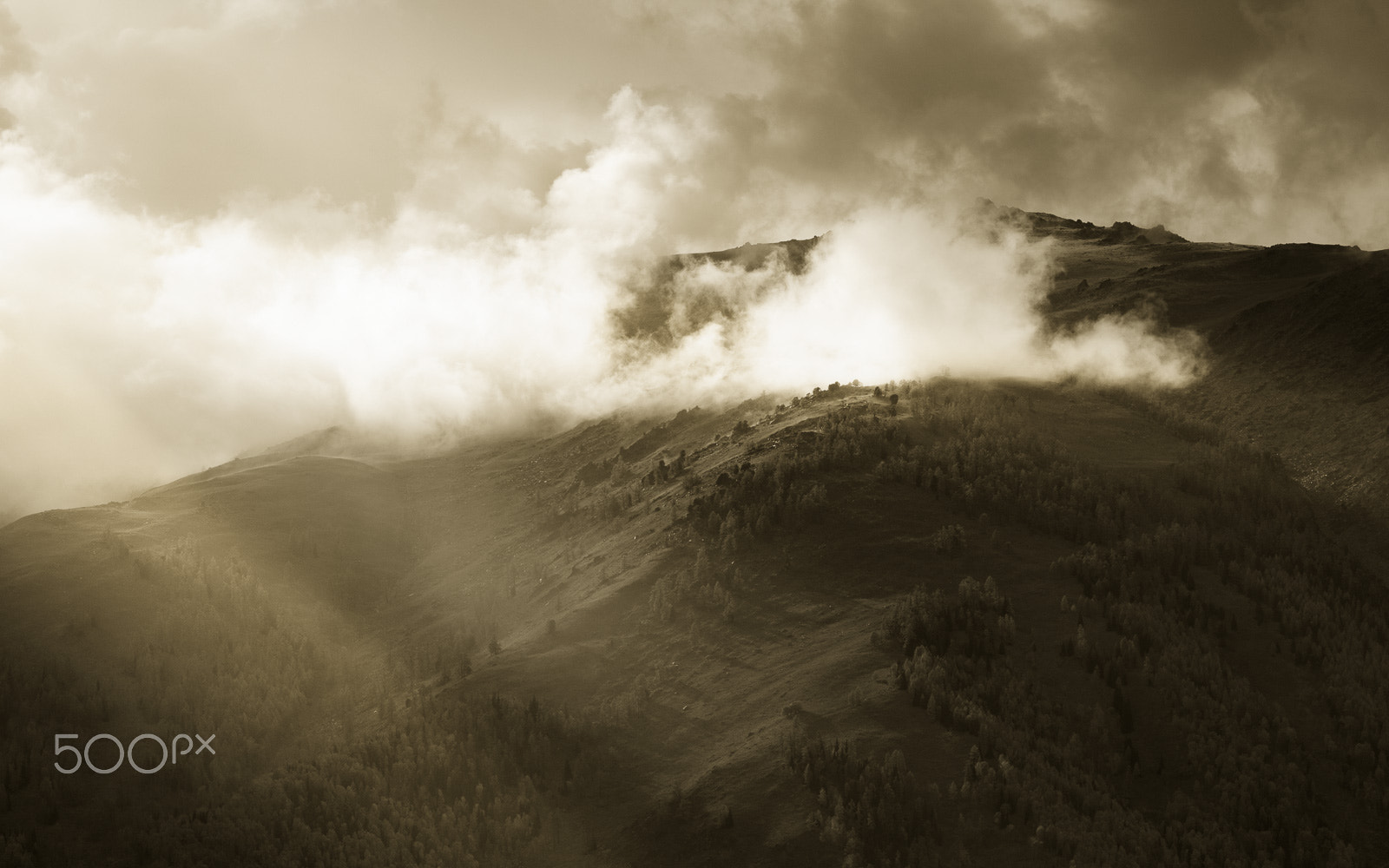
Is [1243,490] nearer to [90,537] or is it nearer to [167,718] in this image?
[167,718]

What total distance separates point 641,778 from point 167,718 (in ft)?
82.4

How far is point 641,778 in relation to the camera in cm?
4116

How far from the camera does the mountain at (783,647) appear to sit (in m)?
38.3

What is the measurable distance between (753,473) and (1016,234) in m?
96.5

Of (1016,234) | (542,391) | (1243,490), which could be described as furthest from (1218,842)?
(1016,234)

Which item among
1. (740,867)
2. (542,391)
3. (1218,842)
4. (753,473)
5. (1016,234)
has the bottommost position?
(1218,842)

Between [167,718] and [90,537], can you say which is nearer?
[167,718]

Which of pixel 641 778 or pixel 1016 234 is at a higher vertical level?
pixel 1016 234

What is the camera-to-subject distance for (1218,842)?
121ft

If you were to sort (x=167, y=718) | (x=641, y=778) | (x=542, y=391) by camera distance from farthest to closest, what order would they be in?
(x=542, y=391) < (x=167, y=718) < (x=641, y=778)

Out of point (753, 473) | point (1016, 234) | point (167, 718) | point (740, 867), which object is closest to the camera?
point (740, 867)

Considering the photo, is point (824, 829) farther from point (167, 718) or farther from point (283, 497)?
point (283, 497)

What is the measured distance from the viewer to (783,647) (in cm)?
4784

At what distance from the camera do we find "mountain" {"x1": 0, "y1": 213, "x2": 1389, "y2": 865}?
1510 inches
